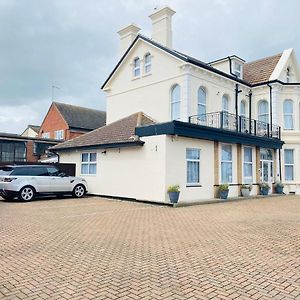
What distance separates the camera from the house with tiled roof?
15.1m

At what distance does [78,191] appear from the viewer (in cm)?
1739

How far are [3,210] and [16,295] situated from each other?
8865mm

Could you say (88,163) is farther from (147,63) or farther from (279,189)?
(279,189)

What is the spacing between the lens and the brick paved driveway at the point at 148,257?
4266 mm

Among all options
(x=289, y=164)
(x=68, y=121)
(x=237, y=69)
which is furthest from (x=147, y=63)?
(x=68, y=121)

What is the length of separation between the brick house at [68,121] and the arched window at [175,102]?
2361 centimetres

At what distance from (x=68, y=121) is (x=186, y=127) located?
2860 cm

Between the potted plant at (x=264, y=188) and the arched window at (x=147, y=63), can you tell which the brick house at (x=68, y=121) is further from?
the potted plant at (x=264, y=188)

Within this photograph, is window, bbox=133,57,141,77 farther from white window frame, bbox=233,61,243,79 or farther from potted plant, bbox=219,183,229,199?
potted plant, bbox=219,183,229,199

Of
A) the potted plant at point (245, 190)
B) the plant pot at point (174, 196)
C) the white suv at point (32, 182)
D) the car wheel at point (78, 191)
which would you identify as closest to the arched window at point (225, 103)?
the potted plant at point (245, 190)

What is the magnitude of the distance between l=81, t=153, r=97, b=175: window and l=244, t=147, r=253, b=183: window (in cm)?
876

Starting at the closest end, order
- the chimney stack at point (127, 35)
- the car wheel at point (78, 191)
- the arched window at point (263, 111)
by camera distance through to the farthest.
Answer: the car wheel at point (78, 191), the arched window at point (263, 111), the chimney stack at point (127, 35)

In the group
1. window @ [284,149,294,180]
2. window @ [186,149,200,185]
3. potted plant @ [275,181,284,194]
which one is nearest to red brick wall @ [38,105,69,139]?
window @ [284,149,294,180]

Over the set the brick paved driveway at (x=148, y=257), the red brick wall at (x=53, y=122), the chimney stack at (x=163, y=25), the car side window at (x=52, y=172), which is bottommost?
the brick paved driveway at (x=148, y=257)
